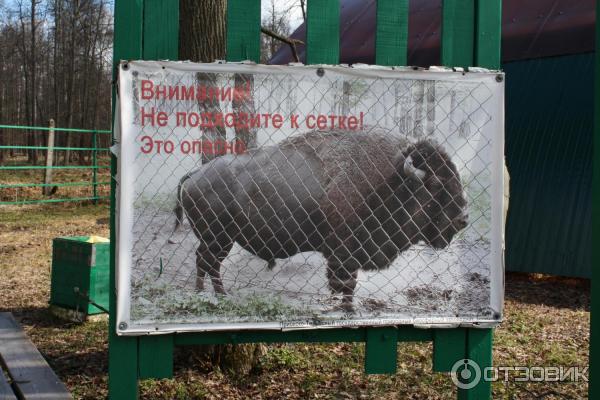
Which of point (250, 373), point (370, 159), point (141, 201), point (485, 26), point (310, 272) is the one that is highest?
point (485, 26)

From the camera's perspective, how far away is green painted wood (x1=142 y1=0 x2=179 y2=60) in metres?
2.80

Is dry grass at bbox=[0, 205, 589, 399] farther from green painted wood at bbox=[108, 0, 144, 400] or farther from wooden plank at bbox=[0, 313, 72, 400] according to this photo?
green painted wood at bbox=[108, 0, 144, 400]

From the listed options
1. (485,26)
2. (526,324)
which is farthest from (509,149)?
(485,26)

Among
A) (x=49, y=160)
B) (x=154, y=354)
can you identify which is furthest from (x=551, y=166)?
→ (x=49, y=160)

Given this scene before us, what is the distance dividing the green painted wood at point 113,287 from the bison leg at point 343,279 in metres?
0.88

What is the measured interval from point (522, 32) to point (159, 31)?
8.00m

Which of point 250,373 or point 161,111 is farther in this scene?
point 250,373

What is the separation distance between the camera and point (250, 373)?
448 cm

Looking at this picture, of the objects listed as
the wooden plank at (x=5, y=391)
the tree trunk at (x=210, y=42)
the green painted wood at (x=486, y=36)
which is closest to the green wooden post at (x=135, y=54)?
the wooden plank at (x=5, y=391)

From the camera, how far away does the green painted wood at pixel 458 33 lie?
296 centimetres

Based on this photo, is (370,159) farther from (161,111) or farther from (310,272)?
(161,111)

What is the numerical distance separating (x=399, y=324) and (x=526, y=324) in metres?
3.81

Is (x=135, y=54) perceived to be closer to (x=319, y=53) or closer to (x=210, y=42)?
(x=319, y=53)

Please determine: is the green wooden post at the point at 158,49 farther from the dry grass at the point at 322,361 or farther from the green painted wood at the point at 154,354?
the dry grass at the point at 322,361
